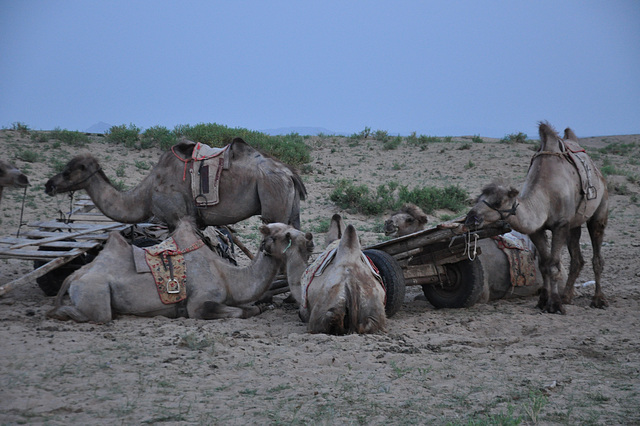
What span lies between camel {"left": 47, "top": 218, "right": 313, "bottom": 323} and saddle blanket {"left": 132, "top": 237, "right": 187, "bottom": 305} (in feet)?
0.24

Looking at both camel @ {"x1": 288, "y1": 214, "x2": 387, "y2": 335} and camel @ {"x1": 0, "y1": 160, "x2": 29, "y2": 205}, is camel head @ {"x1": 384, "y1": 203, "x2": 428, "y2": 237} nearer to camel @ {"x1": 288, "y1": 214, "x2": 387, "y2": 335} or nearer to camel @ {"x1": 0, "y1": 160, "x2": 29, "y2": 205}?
camel @ {"x1": 288, "y1": 214, "x2": 387, "y2": 335}

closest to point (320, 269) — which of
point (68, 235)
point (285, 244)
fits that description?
point (285, 244)

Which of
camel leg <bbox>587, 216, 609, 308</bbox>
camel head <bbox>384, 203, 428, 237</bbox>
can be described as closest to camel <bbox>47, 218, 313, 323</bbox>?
camel head <bbox>384, 203, 428, 237</bbox>

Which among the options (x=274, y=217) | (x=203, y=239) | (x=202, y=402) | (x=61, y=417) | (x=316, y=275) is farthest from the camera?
(x=274, y=217)

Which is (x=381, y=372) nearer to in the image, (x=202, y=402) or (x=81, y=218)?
(x=202, y=402)

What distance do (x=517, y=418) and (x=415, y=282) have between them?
3.86 m

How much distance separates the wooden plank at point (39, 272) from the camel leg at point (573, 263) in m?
6.69

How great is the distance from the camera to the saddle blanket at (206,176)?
8.50 metres

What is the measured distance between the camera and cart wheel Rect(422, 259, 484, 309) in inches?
310

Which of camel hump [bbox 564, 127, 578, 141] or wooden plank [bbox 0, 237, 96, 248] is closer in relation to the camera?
wooden plank [bbox 0, 237, 96, 248]

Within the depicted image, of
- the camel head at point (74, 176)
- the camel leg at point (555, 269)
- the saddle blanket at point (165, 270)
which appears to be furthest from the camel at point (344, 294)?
the camel head at point (74, 176)

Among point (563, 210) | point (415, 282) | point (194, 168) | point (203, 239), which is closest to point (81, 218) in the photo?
point (194, 168)

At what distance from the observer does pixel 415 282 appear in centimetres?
773

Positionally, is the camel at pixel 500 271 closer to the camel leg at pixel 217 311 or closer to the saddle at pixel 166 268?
the camel leg at pixel 217 311
